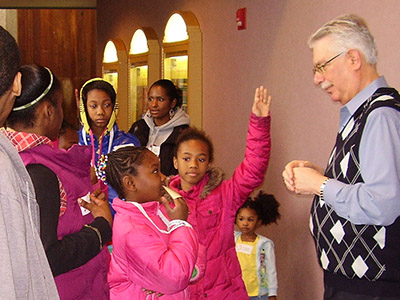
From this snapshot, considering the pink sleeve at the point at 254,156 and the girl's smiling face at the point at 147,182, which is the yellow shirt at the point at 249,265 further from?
the girl's smiling face at the point at 147,182

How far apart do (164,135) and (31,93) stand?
313cm

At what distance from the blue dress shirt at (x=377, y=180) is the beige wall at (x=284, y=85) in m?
1.45

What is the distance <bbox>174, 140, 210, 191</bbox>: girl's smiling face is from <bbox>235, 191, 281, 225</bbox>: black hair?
4.10 ft

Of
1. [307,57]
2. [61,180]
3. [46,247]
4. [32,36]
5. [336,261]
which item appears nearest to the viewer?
[46,247]

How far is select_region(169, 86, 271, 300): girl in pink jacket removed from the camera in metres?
3.44

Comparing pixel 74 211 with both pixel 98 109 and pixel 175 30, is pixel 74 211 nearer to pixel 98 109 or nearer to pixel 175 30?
pixel 98 109

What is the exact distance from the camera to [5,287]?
140cm

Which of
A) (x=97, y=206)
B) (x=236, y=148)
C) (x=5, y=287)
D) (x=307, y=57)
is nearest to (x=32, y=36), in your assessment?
(x=236, y=148)

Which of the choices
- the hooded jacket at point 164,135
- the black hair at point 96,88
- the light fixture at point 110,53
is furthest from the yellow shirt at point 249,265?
the light fixture at point 110,53

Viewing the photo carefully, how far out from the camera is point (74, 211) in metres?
2.36

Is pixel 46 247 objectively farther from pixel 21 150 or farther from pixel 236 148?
pixel 236 148

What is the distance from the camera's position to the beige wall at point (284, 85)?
438 centimetres

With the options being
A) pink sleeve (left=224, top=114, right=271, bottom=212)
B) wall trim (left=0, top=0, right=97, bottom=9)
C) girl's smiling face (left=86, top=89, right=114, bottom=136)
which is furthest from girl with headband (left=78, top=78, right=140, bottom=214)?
wall trim (left=0, top=0, right=97, bottom=9)

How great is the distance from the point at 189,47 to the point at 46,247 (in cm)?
494
